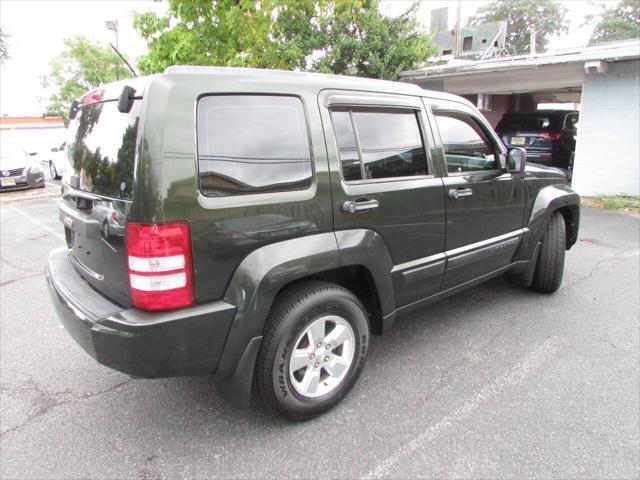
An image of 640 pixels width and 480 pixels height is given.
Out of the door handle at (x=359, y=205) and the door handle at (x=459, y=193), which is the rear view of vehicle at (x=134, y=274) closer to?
the door handle at (x=359, y=205)

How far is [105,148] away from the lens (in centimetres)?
223

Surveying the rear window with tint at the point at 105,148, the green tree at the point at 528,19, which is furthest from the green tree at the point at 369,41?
the green tree at the point at 528,19

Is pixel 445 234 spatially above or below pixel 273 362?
above

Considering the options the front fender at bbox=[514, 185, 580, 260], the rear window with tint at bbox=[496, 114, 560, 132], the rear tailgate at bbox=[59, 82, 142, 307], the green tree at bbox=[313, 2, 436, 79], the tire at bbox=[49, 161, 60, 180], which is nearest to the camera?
the rear tailgate at bbox=[59, 82, 142, 307]

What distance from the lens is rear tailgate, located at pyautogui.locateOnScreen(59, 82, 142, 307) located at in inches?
78.7

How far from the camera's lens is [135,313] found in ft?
6.54

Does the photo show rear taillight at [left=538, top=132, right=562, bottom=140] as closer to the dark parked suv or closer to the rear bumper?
the dark parked suv

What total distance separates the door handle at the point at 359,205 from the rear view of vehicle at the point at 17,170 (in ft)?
40.5

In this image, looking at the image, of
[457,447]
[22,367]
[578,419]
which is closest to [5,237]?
[22,367]

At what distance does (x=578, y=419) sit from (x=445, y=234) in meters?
1.34

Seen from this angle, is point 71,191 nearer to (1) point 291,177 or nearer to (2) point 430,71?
(1) point 291,177

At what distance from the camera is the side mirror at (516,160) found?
11.4 feet

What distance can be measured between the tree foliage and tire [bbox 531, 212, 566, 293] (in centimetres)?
780

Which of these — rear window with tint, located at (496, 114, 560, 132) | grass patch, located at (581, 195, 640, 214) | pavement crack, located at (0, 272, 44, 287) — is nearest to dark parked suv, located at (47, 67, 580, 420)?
pavement crack, located at (0, 272, 44, 287)
